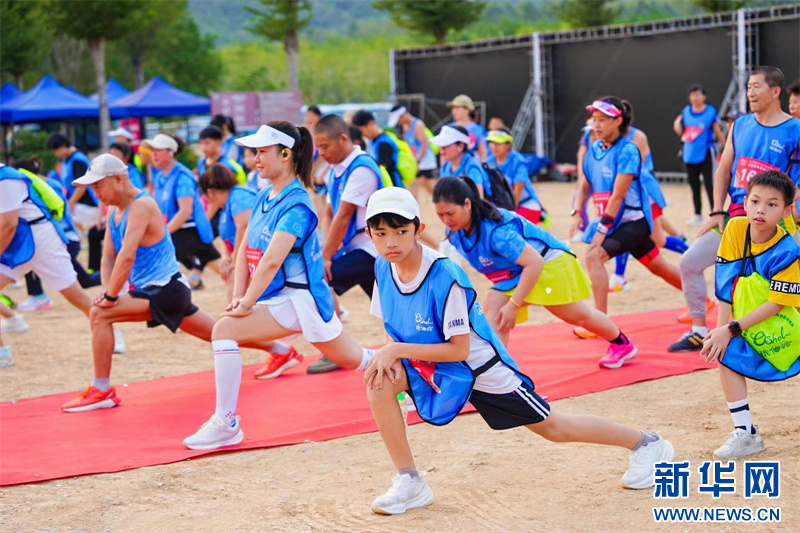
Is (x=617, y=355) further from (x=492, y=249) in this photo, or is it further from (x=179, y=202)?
(x=179, y=202)

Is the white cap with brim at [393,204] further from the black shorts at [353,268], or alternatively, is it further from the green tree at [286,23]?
the green tree at [286,23]

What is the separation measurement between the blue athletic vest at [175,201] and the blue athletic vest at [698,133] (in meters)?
7.64

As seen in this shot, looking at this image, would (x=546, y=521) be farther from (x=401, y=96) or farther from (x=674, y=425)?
(x=401, y=96)

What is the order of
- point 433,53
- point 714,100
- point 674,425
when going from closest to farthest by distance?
1. point 674,425
2. point 714,100
3. point 433,53

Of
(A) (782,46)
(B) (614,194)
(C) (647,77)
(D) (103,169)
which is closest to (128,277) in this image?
(D) (103,169)

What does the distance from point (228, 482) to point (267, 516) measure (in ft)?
1.89

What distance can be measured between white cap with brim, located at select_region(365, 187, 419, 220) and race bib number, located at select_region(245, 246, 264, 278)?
5.40 feet

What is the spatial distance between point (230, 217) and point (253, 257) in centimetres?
290

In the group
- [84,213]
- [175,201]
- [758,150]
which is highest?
[758,150]

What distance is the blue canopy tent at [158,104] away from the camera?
25.4m

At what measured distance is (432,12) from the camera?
1362 inches

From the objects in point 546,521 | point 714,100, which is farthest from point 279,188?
point 714,100

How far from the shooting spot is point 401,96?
25.6 meters

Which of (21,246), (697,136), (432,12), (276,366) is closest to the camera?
(276,366)
